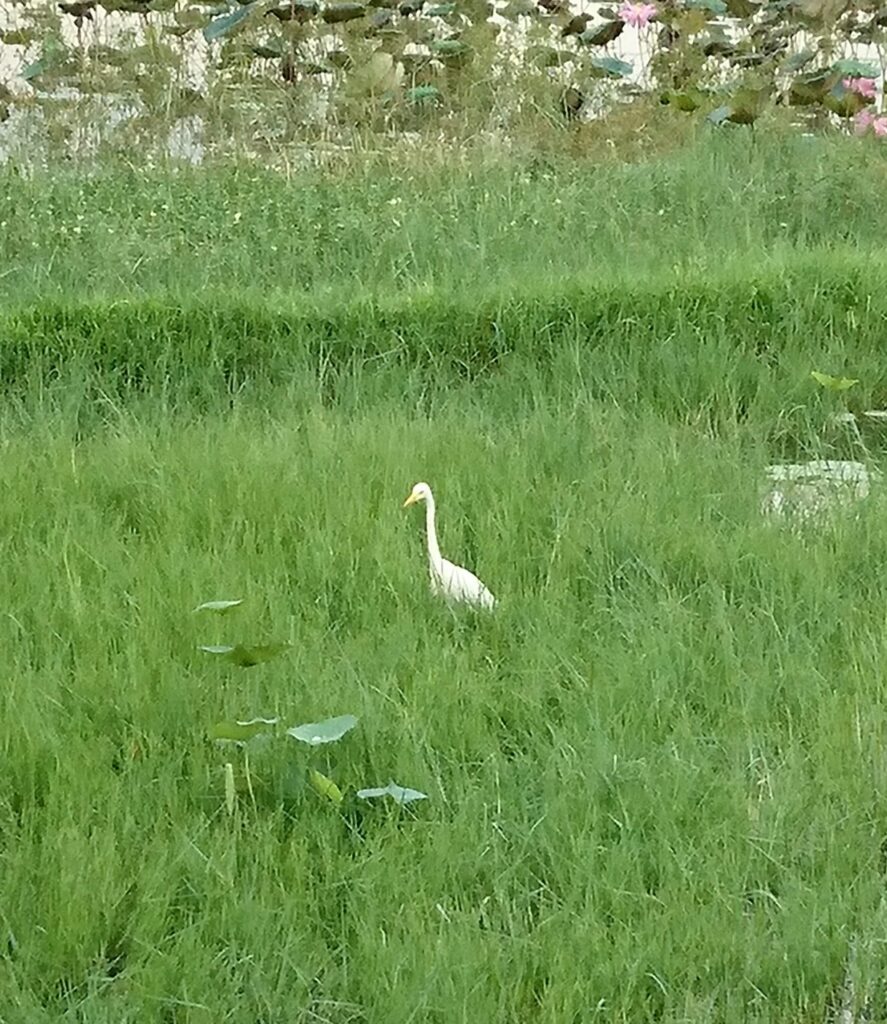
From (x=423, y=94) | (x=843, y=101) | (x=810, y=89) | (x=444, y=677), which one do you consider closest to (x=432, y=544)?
(x=444, y=677)

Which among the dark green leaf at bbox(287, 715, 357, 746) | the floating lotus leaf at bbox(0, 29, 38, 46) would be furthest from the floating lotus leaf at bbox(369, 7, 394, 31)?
the dark green leaf at bbox(287, 715, 357, 746)

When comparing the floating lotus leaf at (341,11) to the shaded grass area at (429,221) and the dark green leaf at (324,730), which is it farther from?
the dark green leaf at (324,730)

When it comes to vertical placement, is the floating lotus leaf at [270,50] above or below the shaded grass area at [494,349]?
above

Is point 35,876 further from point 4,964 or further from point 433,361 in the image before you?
point 433,361

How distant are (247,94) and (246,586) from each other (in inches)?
171

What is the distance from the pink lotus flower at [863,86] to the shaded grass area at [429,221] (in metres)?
0.45

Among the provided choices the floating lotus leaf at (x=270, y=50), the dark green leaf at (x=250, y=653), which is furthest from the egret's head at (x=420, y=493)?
the floating lotus leaf at (x=270, y=50)

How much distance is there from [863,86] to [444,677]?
4.79m

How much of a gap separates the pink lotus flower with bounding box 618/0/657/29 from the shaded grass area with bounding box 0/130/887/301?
3.49 feet

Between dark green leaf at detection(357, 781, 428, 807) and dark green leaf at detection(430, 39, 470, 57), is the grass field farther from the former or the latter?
dark green leaf at detection(430, 39, 470, 57)

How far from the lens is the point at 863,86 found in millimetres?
6441

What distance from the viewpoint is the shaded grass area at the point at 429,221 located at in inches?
188

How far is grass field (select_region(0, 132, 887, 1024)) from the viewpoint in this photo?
1.92 meters

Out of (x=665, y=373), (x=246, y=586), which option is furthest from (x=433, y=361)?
(x=246, y=586)
